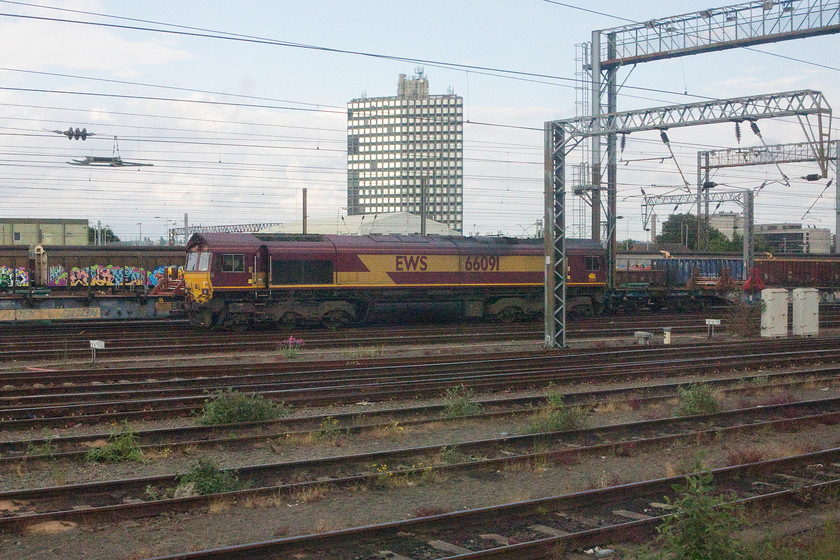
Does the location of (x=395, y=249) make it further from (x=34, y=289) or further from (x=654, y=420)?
(x=654, y=420)

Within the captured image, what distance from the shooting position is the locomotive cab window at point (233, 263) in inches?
993

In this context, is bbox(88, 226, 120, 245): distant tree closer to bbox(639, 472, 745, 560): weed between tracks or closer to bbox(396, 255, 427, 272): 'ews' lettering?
bbox(396, 255, 427, 272): 'ews' lettering

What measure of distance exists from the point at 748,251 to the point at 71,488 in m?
34.9

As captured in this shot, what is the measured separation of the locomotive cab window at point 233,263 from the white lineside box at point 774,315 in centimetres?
1813

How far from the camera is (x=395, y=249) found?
2814 cm

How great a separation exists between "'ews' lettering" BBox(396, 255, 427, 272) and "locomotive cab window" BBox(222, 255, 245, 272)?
587 cm

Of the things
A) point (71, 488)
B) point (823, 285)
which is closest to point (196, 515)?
point (71, 488)


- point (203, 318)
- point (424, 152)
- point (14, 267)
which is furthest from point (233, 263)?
point (424, 152)

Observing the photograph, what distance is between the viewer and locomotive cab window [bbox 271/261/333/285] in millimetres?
25984

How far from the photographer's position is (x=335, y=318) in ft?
90.3

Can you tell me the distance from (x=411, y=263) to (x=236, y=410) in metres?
16.9

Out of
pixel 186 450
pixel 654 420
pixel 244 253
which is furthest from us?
pixel 244 253

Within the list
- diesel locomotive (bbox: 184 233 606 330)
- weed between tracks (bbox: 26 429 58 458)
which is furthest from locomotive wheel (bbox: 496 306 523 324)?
weed between tracks (bbox: 26 429 58 458)

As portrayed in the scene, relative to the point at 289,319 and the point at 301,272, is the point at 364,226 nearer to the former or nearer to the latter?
the point at 289,319
